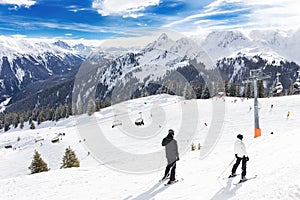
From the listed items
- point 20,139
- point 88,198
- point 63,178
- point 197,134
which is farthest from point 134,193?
point 20,139

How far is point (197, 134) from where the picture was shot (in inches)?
1599

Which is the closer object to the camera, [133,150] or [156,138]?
[133,150]

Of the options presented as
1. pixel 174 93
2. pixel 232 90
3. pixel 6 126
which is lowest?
pixel 6 126

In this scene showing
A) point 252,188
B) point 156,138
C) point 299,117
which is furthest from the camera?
point 156,138

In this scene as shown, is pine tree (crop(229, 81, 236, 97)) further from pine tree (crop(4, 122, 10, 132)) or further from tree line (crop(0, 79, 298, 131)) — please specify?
pine tree (crop(4, 122, 10, 132))

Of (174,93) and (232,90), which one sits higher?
(232,90)

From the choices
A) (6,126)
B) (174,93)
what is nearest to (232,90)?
(174,93)

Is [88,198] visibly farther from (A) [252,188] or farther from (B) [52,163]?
(B) [52,163]

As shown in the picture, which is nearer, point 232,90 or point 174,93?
point 232,90

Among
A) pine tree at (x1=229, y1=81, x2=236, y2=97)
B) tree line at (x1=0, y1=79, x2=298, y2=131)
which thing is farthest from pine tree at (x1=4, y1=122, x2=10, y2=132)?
pine tree at (x1=229, y1=81, x2=236, y2=97)

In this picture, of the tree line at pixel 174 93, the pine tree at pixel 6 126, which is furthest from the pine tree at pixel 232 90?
the pine tree at pixel 6 126

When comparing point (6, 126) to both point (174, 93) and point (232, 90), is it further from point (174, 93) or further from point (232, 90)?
point (232, 90)

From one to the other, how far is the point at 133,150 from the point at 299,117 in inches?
909

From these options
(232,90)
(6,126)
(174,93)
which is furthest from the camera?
(6,126)
